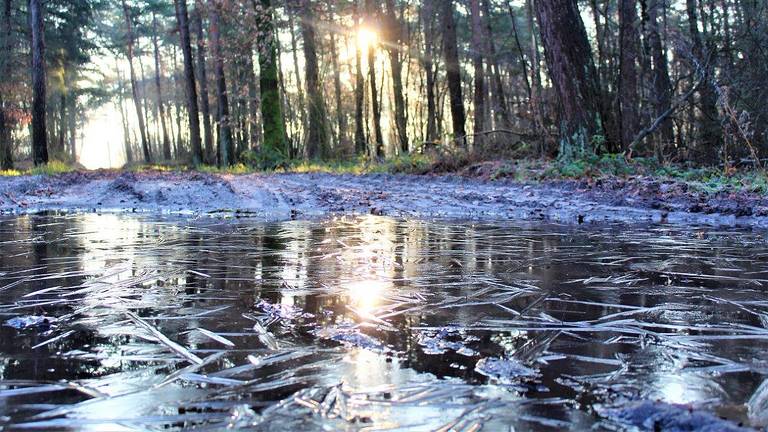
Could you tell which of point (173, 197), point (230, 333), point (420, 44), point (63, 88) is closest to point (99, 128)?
point (63, 88)

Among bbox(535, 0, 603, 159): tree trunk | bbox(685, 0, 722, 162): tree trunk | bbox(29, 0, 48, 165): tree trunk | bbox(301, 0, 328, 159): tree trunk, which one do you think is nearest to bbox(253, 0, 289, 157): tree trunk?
bbox(301, 0, 328, 159): tree trunk

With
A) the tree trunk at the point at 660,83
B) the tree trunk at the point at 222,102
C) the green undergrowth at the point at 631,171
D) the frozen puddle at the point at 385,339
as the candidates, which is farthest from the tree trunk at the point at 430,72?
the frozen puddle at the point at 385,339

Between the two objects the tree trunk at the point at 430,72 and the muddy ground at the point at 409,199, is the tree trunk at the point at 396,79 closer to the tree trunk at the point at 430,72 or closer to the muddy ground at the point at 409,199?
the tree trunk at the point at 430,72

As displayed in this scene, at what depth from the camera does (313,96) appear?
20781 mm

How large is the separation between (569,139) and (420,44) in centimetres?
2353

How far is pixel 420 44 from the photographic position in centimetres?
3212

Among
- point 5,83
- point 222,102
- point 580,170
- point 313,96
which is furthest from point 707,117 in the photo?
point 5,83

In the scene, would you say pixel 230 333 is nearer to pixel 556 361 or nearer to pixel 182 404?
pixel 182 404

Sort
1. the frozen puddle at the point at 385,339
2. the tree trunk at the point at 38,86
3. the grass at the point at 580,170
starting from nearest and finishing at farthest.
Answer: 1. the frozen puddle at the point at 385,339
2. the grass at the point at 580,170
3. the tree trunk at the point at 38,86

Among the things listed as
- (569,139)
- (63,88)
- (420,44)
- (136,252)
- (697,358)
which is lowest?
(697,358)

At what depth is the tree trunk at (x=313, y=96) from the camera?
20.1 meters

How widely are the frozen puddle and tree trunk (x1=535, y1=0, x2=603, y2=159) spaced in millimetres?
6534

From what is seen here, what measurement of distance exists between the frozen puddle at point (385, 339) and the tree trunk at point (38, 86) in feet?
50.1

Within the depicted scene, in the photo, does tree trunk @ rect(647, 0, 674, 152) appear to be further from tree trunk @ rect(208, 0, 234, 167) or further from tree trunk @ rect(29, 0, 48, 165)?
tree trunk @ rect(29, 0, 48, 165)
